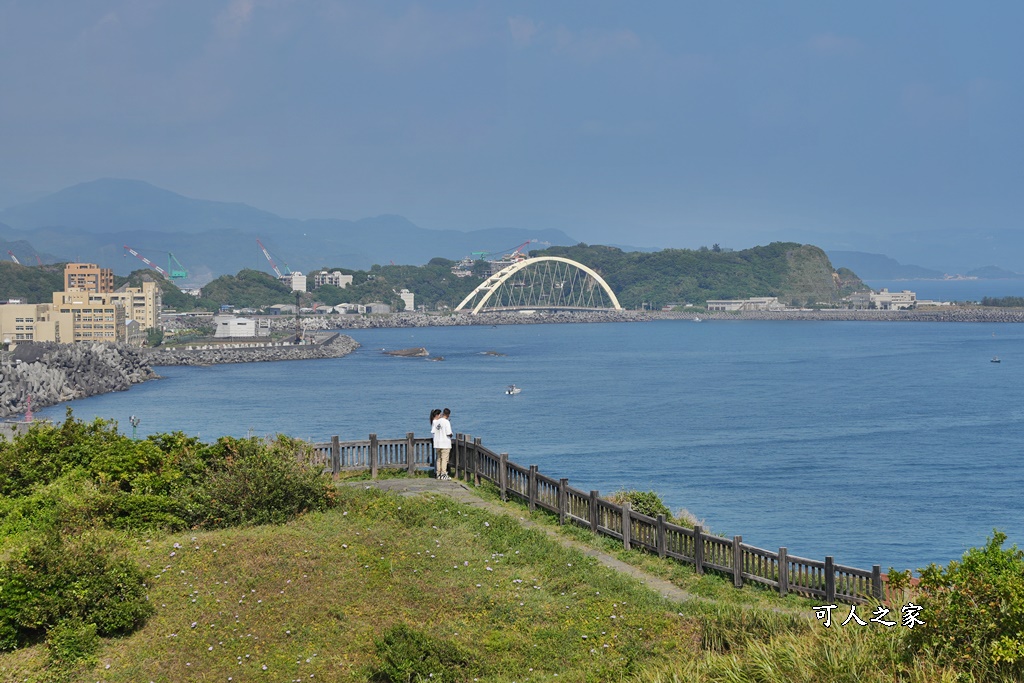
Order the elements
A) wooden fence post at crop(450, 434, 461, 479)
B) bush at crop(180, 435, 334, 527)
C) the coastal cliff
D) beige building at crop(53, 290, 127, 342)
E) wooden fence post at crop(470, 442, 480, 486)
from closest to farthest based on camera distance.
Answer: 1. bush at crop(180, 435, 334, 527)
2. wooden fence post at crop(470, 442, 480, 486)
3. wooden fence post at crop(450, 434, 461, 479)
4. the coastal cliff
5. beige building at crop(53, 290, 127, 342)

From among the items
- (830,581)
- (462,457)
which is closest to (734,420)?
(462,457)

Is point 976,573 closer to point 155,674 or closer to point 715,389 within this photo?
point 155,674

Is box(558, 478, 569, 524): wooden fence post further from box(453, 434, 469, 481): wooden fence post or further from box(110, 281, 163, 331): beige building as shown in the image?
→ box(110, 281, 163, 331): beige building

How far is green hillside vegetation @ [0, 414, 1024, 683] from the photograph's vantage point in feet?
30.1

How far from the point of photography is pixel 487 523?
50.8 feet

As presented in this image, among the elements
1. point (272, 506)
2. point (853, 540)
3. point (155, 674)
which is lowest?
point (853, 540)

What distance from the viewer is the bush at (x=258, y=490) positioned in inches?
581

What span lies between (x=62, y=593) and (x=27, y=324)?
95.4 meters

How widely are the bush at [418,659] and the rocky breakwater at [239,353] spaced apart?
101 meters

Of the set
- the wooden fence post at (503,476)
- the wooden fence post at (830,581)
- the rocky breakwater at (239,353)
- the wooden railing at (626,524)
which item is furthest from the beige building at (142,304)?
A: the wooden fence post at (830,581)

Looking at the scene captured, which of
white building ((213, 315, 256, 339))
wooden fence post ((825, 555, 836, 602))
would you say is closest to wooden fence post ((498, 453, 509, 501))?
wooden fence post ((825, 555, 836, 602))

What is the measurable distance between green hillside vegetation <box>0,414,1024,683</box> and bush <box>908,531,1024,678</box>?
0.06 ft

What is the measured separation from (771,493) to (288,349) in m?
93.5

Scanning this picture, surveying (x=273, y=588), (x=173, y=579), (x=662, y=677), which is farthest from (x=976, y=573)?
(x=173, y=579)
